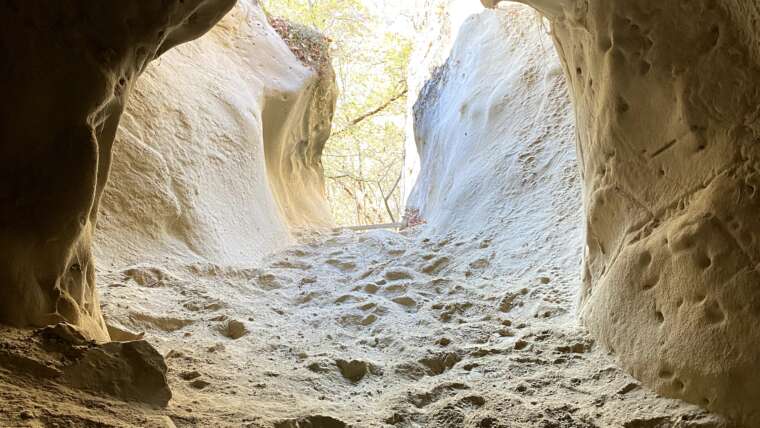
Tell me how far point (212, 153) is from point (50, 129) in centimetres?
338

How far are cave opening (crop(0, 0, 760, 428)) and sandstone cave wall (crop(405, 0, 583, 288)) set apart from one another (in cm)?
5

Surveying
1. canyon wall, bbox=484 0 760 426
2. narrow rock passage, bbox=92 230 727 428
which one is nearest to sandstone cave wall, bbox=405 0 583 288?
narrow rock passage, bbox=92 230 727 428

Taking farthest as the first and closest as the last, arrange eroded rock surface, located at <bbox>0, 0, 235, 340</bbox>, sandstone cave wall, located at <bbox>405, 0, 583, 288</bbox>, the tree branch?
the tree branch
sandstone cave wall, located at <bbox>405, 0, 583, 288</bbox>
eroded rock surface, located at <bbox>0, 0, 235, 340</bbox>

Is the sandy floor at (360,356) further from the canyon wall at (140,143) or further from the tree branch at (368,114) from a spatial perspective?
the tree branch at (368,114)

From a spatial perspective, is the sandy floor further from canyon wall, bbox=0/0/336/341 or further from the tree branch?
the tree branch

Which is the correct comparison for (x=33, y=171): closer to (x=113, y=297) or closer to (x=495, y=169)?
(x=113, y=297)

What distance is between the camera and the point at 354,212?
16422 millimetres

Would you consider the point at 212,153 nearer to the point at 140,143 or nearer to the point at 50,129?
the point at 140,143

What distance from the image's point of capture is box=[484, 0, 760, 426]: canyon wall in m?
1.93

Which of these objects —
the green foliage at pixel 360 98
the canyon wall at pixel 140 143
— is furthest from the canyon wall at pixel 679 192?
the green foliage at pixel 360 98

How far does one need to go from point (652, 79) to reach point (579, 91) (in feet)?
2.03

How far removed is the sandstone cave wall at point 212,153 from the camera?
392cm

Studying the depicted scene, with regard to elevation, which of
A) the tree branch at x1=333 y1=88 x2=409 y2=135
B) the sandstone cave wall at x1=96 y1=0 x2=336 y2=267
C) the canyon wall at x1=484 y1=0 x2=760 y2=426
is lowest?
the canyon wall at x1=484 y1=0 x2=760 y2=426

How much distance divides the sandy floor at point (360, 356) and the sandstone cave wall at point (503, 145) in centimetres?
49
